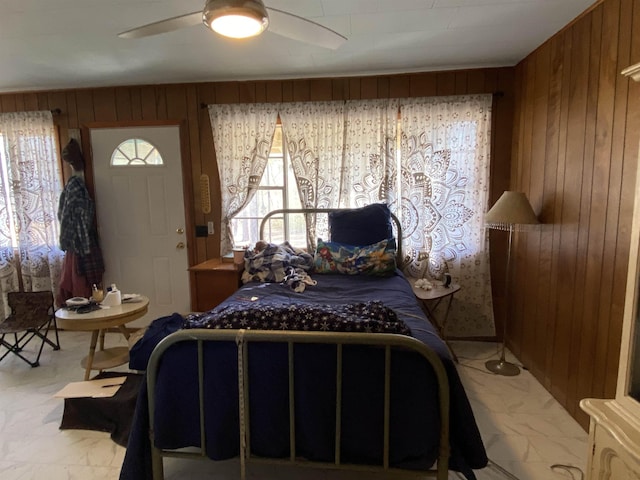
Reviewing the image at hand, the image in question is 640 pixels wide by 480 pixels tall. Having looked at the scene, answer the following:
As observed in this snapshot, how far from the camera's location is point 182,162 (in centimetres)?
357

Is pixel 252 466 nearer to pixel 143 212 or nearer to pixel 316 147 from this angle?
pixel 316 147

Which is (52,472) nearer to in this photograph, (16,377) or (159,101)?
(16,377)

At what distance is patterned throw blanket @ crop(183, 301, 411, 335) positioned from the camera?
1478mm

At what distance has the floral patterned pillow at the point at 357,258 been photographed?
300 centimetres

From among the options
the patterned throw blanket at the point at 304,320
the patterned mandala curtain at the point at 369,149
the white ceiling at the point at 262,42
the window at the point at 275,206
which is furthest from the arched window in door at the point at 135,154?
the patterned throw blanket at the point at 304,320

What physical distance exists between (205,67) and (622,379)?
323 cm

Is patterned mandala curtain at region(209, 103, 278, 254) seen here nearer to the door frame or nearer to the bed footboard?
the door frame

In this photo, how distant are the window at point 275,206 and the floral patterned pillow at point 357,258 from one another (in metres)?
0.50

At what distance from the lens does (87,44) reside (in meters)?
2.56

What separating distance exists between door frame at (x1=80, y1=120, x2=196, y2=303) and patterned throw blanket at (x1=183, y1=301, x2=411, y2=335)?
6.88ft

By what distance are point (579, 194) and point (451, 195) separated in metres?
1.12

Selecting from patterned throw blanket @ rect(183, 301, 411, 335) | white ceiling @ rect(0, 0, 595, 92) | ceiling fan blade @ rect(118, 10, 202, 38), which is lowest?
patterned throw blanket @ rect(183, 301, 411, 335)

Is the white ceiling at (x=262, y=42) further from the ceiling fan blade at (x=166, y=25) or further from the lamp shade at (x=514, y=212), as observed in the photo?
the lamp shade at (x=514, y=212)

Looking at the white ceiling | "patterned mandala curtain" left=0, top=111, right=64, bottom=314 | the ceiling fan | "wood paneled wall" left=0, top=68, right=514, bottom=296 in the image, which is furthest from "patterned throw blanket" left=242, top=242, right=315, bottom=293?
"patterned mandala curtain" left=0, top=111, right=64, bottom=314
